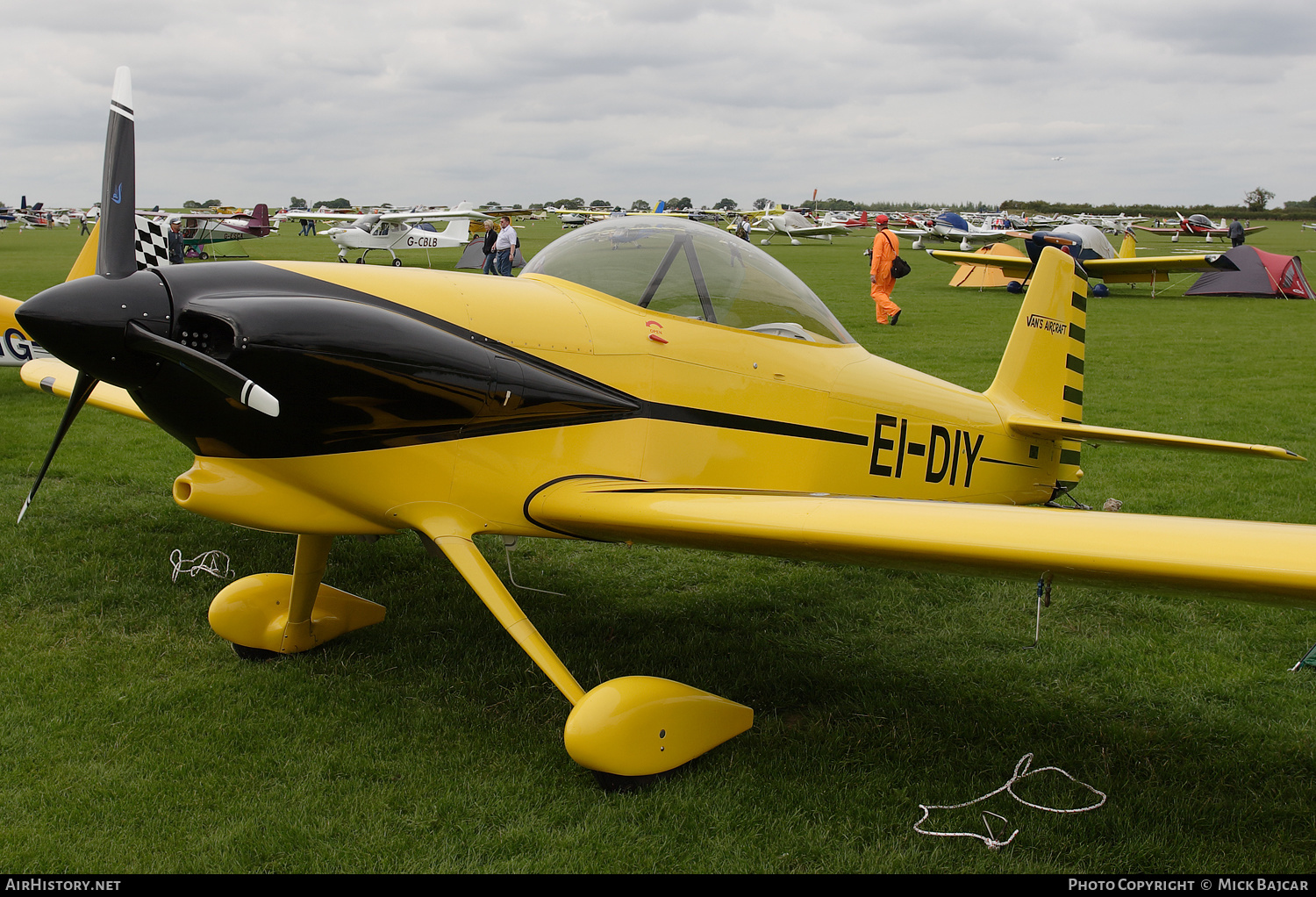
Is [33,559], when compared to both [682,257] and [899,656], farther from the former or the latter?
[899,656]

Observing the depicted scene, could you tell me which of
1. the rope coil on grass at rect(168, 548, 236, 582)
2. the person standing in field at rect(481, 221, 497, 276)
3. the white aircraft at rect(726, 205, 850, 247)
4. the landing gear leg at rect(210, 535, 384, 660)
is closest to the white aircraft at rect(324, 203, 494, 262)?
the person standing in field at rect(481, 221, 497, 276)

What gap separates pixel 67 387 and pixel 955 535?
5.43 m

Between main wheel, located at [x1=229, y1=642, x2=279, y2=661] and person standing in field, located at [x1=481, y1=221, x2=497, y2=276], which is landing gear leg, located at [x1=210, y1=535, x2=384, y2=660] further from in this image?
person standing in field, located at [x1=481, y1=221, x2=497, y2=276]

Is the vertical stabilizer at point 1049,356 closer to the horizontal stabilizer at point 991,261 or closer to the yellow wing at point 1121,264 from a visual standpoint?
the horizontal stabilizer at point 991,261

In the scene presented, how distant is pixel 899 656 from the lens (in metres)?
4.43

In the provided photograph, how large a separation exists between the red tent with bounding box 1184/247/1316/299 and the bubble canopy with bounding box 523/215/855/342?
2293cm

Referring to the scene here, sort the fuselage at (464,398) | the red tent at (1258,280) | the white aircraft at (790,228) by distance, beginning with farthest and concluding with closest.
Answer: the white aircraft at (790,228) < the red tent at (1258,280) < the fuselage at (464,398)

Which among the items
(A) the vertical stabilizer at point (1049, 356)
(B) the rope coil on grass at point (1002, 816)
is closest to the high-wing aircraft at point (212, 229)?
(A) the vertical stabilizer at point (1049, 356)

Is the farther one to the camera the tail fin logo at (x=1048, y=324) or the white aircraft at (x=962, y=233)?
the white aircraft at (x=962, y=233)

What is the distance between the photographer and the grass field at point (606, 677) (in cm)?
290

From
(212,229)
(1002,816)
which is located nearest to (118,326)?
(1002,816)

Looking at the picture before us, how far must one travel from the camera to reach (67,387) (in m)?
5.63

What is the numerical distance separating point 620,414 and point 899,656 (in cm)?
192

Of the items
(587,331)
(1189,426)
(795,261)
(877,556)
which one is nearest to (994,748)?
(877,556)
